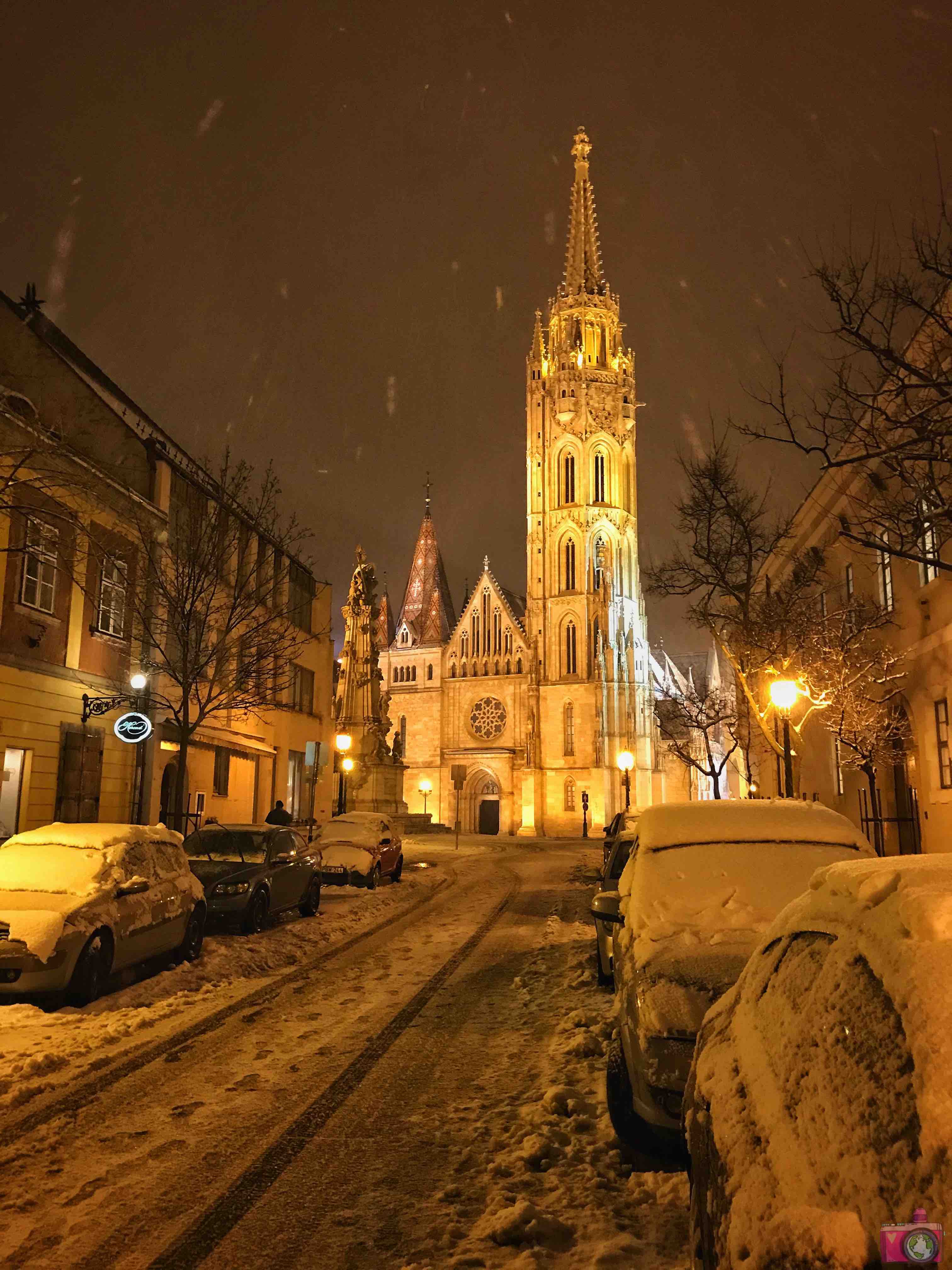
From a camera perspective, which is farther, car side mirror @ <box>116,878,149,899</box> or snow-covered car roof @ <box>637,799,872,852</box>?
car side mirror @ <box>116,878,149,899</box>

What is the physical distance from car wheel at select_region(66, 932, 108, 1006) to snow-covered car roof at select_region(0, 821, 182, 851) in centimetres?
130

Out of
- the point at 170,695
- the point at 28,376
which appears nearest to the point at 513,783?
the point at 170,695

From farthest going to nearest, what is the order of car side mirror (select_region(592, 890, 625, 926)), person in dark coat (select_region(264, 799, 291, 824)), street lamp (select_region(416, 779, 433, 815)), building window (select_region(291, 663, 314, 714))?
1. street lamp (select_region(416, 779, 433, 815))
2. building window (select_region(291, 663, 314, 714))
3. person in dark coat (select_region(264, 799, 291, 824))
4. car side mirror (select_region(592, 890, 625, 926))

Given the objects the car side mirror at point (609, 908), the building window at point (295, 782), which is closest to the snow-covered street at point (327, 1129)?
the car side mirror at point (609, 908)

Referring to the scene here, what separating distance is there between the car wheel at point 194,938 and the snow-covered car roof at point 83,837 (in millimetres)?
1127

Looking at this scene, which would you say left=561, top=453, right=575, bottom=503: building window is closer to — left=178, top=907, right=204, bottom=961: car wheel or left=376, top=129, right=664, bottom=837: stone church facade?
left=376, top=129, right=664, bottom=837: stone church facade

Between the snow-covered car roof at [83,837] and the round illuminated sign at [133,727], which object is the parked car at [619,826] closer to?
the snow-covered car roof at [83,837]

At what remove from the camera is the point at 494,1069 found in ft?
21.5

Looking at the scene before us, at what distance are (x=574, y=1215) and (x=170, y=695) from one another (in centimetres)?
2109

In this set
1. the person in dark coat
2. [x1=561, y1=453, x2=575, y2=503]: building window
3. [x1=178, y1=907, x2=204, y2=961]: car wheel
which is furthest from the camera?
[x1=561, y1=453, x2=575, y2=503]: building window

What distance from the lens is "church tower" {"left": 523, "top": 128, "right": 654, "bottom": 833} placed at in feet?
230

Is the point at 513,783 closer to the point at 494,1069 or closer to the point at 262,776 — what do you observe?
the point at 262,776

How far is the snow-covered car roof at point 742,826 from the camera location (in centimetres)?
649

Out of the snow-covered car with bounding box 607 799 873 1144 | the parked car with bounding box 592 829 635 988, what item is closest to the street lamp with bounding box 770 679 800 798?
the parked car with bounding box 592 829 635 988
